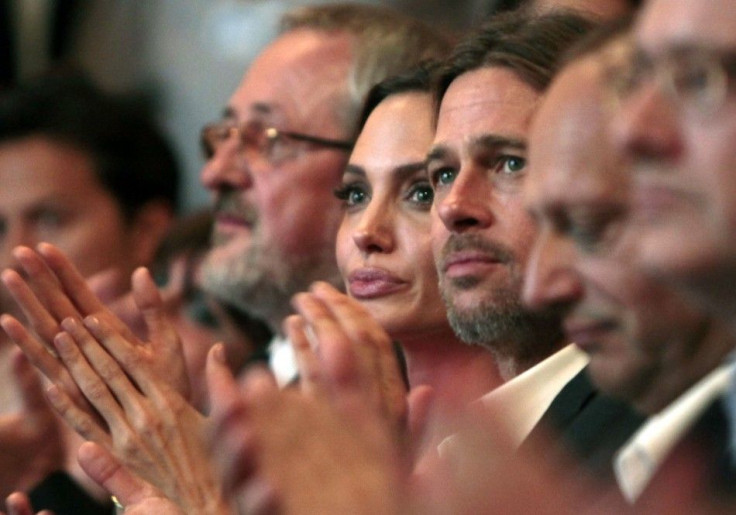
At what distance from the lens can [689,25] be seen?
3.33 ft

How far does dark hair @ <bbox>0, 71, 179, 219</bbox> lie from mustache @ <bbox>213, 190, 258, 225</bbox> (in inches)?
17.9

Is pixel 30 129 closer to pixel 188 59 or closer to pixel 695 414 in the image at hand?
pixel 188 59

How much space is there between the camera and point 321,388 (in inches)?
44.7

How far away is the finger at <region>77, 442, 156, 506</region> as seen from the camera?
1.73m

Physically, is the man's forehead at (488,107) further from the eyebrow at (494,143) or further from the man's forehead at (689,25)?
the man's forehead at (689,25)

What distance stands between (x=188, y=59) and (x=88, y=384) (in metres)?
2.45

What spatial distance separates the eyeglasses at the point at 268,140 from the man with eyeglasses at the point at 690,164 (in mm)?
1506

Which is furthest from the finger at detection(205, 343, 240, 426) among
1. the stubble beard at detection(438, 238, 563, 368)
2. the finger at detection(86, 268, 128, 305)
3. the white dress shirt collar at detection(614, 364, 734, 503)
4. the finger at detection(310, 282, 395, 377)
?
the finger at detection(86, 268, 128, 305)

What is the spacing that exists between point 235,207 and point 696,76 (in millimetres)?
1639

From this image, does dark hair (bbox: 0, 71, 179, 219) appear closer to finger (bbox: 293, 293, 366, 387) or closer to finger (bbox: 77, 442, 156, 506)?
finger (bbox: 77, 442, 156, 506)

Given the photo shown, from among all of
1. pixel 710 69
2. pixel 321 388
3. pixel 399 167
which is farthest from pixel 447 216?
pixel 710 69

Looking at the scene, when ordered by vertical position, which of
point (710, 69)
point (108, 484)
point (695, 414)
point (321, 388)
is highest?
point (710, 69)

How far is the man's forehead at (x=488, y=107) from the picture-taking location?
173 cm

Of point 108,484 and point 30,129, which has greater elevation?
point 30,129
